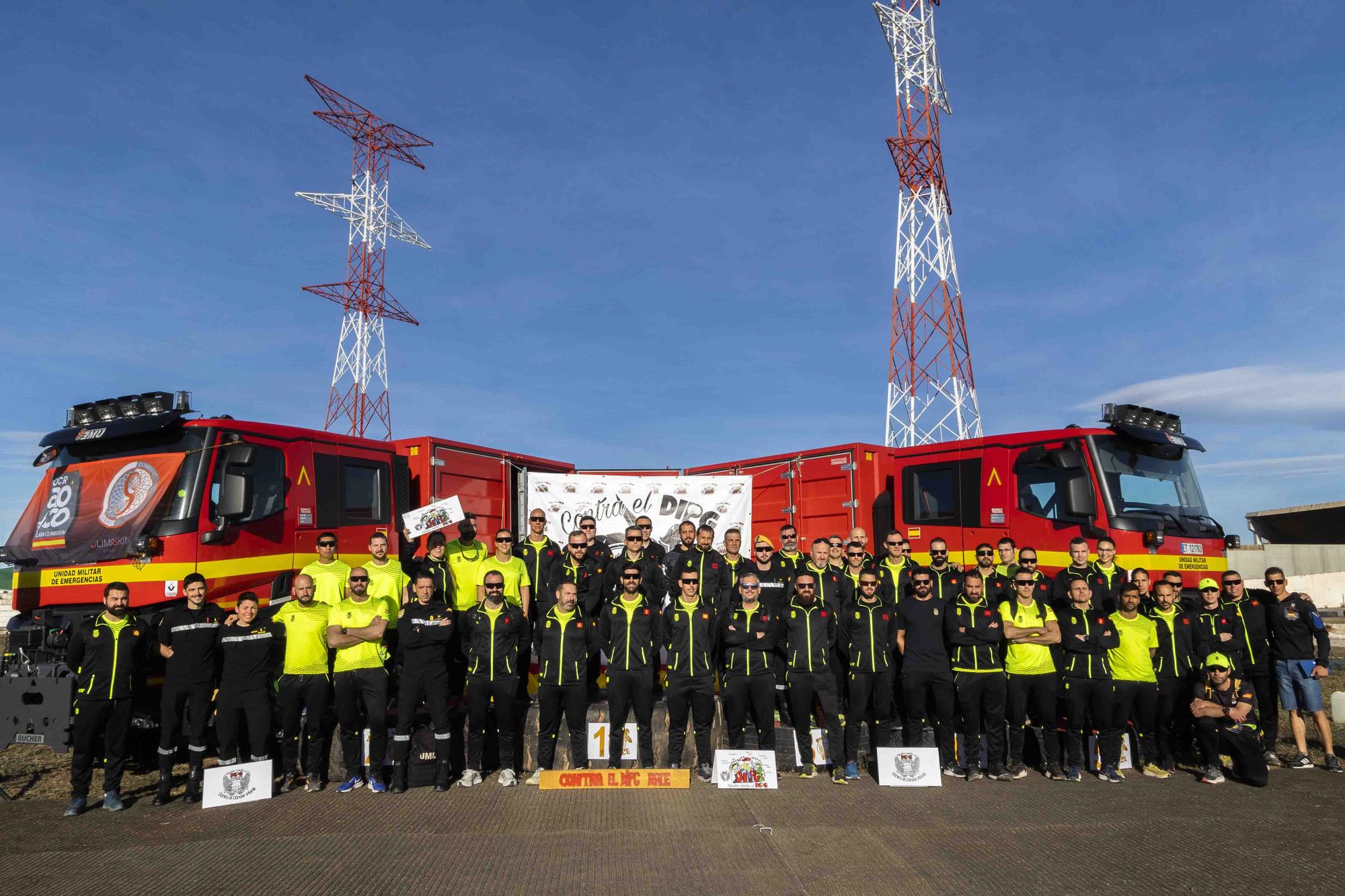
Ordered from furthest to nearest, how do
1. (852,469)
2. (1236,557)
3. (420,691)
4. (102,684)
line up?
(1236,557) → (852,469) → (420,691) → (102,684)

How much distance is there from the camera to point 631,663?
8141mm

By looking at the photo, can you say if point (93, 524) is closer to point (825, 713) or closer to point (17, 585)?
point (17, 585)

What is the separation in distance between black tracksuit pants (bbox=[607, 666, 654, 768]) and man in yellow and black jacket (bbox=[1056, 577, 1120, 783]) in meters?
4.13

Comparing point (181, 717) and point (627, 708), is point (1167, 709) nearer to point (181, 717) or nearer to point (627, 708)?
point (627, 708)

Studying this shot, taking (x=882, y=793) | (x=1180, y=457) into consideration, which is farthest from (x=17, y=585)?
(x=1180, y=457)

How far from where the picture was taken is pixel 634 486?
1296cm

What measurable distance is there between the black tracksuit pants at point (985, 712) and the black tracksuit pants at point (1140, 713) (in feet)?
3.74

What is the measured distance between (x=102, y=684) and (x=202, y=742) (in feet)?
3.28

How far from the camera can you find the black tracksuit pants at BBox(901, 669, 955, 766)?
325 inches

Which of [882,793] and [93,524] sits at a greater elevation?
[93,524]

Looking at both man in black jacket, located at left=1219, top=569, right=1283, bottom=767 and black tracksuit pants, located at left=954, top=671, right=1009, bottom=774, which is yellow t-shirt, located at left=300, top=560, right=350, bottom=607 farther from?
man in black jacket, located at left=1219, top=569, right=1283, bottom=767

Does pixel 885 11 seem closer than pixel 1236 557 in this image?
Yes

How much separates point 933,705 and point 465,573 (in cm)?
510

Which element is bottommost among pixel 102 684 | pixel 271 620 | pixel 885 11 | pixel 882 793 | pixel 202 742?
pixel 882 793
